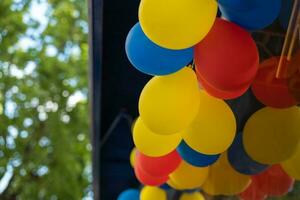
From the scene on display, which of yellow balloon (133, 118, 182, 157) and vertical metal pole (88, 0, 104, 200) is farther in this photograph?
vertical metal pole (88, 0, 104, 200)

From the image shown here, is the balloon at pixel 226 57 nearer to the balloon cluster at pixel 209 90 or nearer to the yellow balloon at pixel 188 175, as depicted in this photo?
the balloon cluster at pixel 209 90

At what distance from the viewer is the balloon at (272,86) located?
66.1 inches

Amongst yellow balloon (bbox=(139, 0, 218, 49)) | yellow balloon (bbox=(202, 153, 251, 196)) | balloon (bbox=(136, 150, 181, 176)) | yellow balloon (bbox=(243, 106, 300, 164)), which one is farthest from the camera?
yellow balloon (bbox=(202, 153, 251, 196))

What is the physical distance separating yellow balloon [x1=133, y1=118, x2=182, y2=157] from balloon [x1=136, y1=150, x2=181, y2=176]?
0.45ft

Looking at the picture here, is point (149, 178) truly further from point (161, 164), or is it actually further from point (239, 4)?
point (239, 4)

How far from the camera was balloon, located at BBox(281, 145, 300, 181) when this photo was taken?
5.95ft

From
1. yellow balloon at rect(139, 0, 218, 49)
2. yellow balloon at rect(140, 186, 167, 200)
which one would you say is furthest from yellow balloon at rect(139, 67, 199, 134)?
yellow balloon at rect(140, 186, 167, 200)

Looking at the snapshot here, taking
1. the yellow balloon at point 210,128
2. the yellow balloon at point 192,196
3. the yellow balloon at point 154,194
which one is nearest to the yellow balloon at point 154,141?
the yellow balloon at point 210,128

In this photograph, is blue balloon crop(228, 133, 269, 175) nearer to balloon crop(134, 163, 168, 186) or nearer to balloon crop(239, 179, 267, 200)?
balloon crop(239, 179, 267, 200)

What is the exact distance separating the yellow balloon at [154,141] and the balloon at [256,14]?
452mm

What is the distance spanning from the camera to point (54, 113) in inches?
266

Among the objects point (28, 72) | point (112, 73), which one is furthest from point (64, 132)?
point (112, 73)

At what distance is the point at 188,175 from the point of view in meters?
2.15

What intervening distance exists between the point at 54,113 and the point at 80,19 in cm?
131
